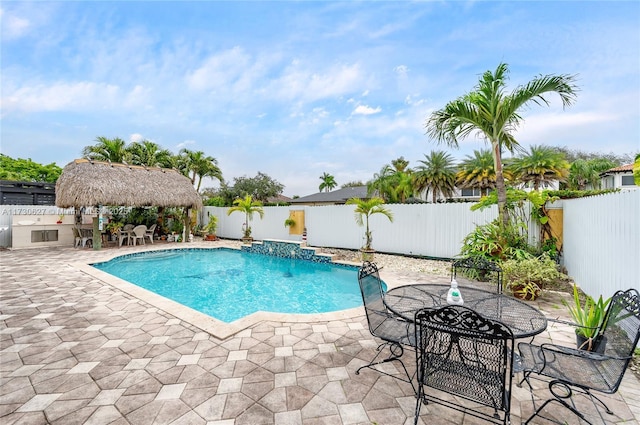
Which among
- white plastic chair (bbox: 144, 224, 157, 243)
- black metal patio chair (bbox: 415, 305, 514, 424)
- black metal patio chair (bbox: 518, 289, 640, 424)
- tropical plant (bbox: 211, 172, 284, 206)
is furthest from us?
tropical plant (bbox: 211, 172, 284, 206)

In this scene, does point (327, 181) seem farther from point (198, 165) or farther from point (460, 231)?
point (460, 231)

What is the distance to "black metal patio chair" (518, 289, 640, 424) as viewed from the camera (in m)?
2.03

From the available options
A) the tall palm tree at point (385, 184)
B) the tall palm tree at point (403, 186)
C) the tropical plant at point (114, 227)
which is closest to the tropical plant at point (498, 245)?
the tropical plant at point (114, 227)

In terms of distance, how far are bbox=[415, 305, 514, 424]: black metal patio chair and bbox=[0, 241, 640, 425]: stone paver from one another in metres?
0.37

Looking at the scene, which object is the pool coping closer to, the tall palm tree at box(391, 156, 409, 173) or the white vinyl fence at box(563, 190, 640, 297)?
the white vinyl fence at box(563, 190, 640, 297)

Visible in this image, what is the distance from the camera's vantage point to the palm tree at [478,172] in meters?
22.2

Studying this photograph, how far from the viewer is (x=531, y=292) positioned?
5.01 m

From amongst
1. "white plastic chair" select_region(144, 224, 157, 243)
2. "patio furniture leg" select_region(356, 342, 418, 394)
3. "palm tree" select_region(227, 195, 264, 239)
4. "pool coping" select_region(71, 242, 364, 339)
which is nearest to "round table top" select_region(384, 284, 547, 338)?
"patio furniture leg" select_region(356, 342, 418, 394)

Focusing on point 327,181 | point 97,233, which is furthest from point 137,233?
point 327,181

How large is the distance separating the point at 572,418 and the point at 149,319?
5.11m

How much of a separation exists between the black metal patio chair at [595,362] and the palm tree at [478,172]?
22753 millimetres

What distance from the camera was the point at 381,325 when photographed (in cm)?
298

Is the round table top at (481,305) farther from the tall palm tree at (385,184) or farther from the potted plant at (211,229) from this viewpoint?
the tall palm tree at (385,184)

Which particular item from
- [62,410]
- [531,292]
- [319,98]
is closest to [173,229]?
[319,98]
